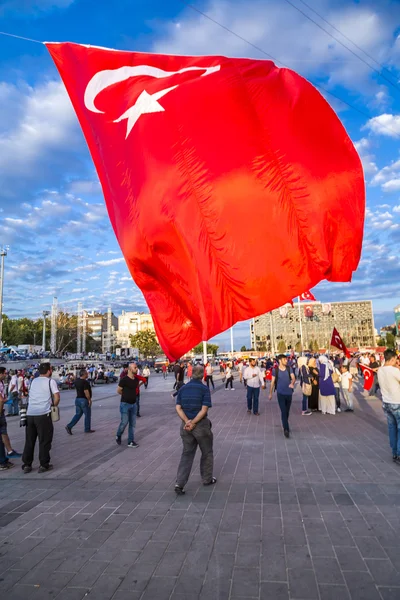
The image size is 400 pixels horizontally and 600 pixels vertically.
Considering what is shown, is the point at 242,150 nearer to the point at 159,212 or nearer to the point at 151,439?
the point at 159,212

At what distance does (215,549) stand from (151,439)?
548 cm

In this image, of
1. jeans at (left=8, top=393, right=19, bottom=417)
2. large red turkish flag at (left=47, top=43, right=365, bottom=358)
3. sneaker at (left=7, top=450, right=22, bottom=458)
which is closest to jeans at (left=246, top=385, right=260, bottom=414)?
sneaker at (left=7, top=450, right=22, bottom=458)

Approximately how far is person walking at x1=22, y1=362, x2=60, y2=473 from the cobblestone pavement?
23cm

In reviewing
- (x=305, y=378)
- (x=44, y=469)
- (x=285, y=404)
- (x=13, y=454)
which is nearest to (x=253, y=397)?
(x=305, y=378)

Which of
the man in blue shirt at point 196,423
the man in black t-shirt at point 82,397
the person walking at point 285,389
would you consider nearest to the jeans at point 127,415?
the man in black t-shirt at point 82,397

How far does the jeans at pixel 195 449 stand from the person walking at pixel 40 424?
2.52 m

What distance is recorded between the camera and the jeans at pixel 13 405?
14512 millimetres

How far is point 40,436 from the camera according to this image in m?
6.73

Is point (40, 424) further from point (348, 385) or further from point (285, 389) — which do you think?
point (348, 385)

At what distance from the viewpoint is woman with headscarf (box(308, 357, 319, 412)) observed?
1197 cm

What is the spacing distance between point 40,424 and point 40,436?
8.6 inches

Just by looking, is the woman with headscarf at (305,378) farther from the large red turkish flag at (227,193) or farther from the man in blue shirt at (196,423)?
the large red turkish flag at (227,193)

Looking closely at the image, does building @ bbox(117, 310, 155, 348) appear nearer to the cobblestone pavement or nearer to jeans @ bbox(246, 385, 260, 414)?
jeans @ bbox(246, 385, 260, 414)

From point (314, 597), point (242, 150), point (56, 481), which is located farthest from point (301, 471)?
point (242, 150)
